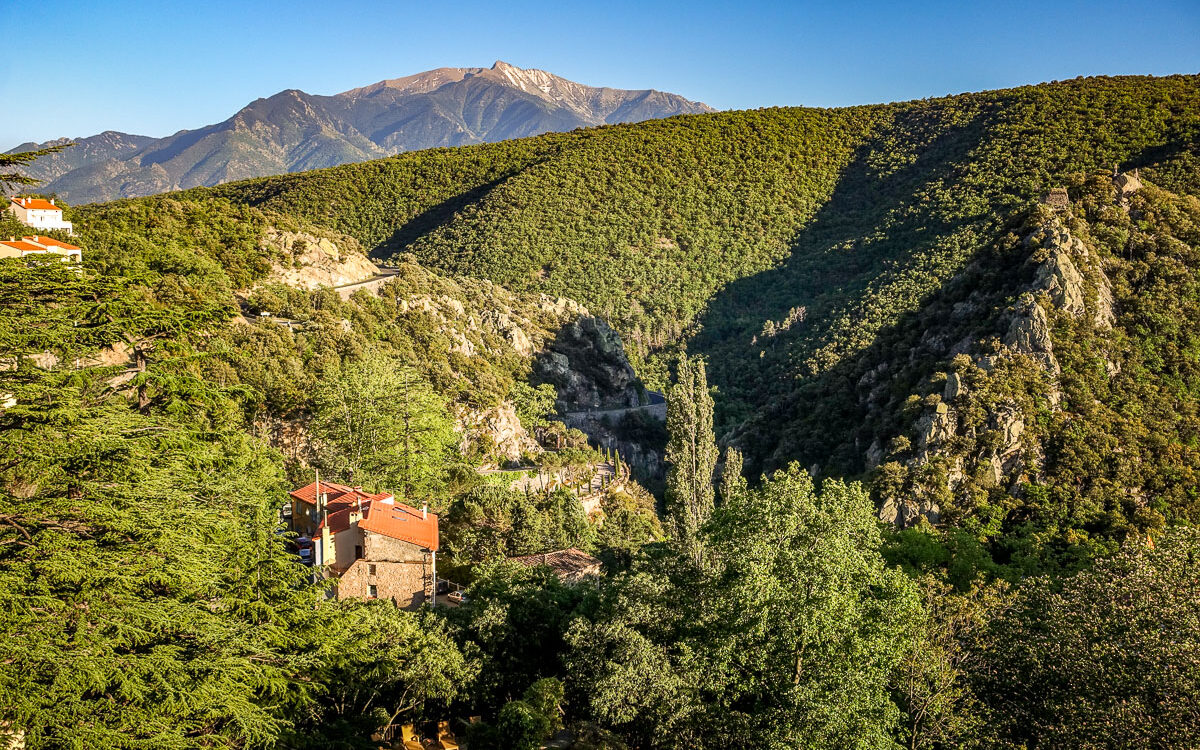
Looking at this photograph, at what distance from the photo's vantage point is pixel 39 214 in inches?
1818

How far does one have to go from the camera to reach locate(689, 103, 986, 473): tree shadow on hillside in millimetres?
40031

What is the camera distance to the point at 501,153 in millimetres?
130125

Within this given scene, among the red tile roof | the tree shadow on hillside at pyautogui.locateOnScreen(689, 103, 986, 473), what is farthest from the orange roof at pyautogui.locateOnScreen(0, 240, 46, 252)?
the tree shadow on hillside at pyautogui.locateOnScreen(689, 103, 986, 473)

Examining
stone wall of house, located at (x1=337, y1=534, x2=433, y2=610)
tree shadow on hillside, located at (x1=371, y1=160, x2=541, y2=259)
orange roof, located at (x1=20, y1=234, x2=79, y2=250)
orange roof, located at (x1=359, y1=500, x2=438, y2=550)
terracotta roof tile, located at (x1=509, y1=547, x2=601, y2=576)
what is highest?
tree shadow on hillside, located at (x1=371, y1=160, x2=541, y2=259)

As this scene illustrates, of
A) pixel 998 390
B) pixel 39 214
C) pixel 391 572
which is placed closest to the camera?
pixel 391 572

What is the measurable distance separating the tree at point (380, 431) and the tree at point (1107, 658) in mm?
22417

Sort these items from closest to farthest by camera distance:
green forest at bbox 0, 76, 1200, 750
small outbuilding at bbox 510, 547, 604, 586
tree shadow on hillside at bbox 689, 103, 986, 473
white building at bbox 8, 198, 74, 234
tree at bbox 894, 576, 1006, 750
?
green forest at bbox 0, 76, 1200, 750, tree at bbox 894, 576, 1006, 750, small outbuilding at bbox 510, 547, 604, 586, tree shadow on hillside at bbox 689, 103, 986, 473, white building at bbox 8, 198, 74, 234

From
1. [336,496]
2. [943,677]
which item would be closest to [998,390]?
[943,677]

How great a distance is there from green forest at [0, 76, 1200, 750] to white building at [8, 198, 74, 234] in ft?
11.7

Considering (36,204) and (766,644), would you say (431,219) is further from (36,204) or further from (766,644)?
(766,644)

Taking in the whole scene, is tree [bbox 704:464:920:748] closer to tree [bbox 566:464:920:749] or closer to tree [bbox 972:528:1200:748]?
tree [bbox 566:464:920:749]

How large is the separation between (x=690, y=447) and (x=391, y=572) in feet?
32.5

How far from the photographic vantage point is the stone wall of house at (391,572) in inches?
840

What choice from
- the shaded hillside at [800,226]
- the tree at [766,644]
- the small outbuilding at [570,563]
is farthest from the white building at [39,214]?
the tree at [766,644]
